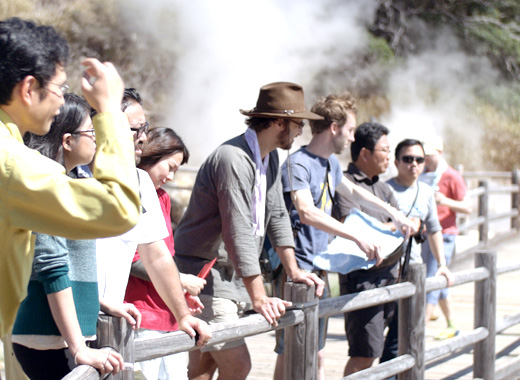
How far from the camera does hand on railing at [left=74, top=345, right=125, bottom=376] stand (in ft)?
6.10

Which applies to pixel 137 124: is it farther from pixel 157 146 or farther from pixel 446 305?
pixel 446 305

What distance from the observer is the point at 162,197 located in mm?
2980

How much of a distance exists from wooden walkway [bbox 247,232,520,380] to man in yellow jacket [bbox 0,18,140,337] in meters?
3.48

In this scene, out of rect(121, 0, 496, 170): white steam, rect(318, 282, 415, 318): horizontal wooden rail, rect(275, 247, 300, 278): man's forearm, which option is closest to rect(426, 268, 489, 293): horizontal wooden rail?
rect(318, 282, 415, 318): horizontal wooden rail

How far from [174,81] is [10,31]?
15.0m

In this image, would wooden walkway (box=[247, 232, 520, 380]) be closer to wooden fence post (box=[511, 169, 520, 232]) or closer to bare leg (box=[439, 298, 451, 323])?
bare leg (box=[439, 298, 451, 323])

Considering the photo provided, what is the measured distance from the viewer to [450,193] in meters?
6.34

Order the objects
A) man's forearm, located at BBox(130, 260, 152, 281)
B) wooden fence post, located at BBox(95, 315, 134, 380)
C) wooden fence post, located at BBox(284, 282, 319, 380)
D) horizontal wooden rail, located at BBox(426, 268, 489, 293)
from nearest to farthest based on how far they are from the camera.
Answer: wooden fence post, located at BBox(95, 315, 134, 380) → man's forearm, located at BBox(130, 260, 152, 281) → wooden fence post, located at BBox(284, 282, 319, 380) → horizontal wooden rail, located at BBox(426, 268, 489, 293)

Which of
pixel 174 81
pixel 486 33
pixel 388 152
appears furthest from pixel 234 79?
pixel 388 152

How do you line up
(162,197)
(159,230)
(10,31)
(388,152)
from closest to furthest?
1. (10,31)
2. (159,230)
3. (162,197)
4. (388,152)

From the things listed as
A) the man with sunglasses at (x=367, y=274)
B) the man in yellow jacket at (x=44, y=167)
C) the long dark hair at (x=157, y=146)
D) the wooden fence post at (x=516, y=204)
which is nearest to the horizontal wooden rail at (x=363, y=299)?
the man with sunglasses at (x=367, y=274)

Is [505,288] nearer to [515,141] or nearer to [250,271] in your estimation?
[250,271]

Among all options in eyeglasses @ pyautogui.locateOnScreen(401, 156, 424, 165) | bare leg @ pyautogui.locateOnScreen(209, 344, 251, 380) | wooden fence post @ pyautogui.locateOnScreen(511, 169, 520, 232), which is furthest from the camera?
wooden fence post @ pyautogui.locateOnScreen(511, 169, 520, 232)

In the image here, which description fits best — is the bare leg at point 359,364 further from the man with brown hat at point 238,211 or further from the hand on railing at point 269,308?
the hand on railing at point 269,308
